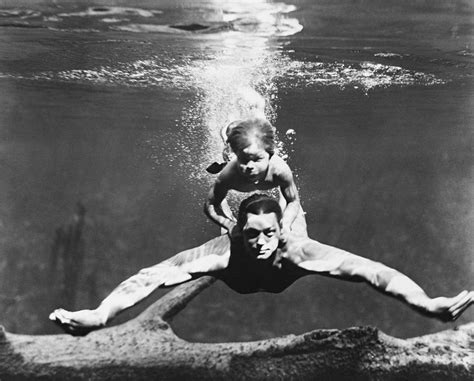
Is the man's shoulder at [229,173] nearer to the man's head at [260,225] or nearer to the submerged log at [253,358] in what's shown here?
the man's head at [260,225]

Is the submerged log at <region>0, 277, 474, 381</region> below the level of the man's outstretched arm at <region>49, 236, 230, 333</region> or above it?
below

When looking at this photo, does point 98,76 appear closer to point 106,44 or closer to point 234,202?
point 106,44

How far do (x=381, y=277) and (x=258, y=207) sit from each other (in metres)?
0.97

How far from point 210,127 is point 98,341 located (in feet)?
7.28

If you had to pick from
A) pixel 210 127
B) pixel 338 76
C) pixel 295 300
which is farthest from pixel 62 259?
pixel 338 76

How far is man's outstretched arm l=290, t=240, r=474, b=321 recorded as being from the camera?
2.89m

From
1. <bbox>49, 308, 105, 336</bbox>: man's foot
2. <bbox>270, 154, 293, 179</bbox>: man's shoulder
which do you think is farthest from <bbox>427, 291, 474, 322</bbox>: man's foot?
<bbox>49, 308, 105, 336</bbox>: man's foot

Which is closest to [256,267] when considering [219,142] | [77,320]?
[77,320]

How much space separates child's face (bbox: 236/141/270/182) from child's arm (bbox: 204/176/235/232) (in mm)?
299

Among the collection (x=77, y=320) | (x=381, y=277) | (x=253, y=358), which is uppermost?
(x=381, y=277)

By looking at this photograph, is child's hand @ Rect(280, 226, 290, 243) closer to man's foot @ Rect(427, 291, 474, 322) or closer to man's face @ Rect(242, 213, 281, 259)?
man's face @ Rect(242, 213, 281, 259)

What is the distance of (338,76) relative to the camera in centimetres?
496

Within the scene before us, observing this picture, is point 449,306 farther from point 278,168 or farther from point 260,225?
point 278,168

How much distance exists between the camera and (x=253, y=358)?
406 centimetres
